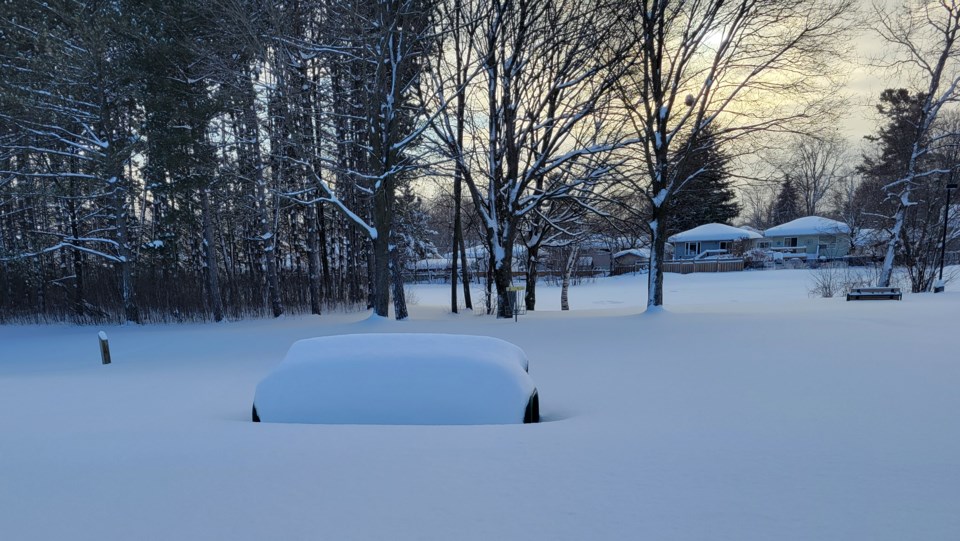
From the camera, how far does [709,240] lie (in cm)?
4691

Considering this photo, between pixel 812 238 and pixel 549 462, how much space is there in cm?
5733

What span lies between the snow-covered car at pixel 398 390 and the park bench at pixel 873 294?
1545 centimetres

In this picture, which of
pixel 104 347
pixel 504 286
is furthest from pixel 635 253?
pixel 104 347

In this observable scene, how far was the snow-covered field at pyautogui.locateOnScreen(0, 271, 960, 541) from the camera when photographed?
2225 millimetres

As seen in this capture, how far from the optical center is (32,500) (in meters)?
2.48

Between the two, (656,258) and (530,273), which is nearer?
(656,258)

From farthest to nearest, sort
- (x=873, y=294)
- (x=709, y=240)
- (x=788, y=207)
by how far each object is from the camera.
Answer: (x=788, y=207), (x=709, y=240), (x=873, y=294)

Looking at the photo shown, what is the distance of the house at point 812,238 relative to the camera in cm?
4403

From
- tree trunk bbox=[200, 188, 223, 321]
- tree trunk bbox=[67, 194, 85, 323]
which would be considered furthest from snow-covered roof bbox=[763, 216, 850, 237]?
tree trunk bbox=[67, 194, 85, 323]

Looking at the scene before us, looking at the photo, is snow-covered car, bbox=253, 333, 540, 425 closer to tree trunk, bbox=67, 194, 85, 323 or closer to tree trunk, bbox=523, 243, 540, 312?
tree trunk, bbox=523, 243, 540, 312

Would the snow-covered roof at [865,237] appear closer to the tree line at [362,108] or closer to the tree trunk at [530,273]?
the tree line at [362,108]

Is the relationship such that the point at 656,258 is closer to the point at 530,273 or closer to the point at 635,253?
the point at 530,273

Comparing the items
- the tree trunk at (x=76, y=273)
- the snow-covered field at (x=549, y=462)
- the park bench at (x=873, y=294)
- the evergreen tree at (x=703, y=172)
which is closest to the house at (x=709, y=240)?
the evergreen tree at (x=703, y=172)

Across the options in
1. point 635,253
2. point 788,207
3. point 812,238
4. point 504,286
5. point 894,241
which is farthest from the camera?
point 788,207
